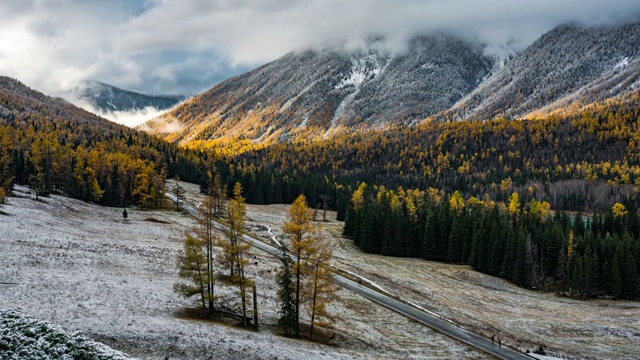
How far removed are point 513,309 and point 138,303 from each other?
54.7 metres

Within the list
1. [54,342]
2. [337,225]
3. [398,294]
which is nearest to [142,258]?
[398,294]

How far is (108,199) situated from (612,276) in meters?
108

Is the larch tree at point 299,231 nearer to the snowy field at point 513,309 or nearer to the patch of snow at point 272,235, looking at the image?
the snowy field at point 513,309

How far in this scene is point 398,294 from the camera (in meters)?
65.4

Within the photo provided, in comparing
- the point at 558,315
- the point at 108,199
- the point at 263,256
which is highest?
the point at 108,199

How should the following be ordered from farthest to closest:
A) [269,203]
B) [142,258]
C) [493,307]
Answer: [269,203] < [493,307] < [142,258]

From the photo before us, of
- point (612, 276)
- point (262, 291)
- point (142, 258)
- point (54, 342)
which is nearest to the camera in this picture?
point (54, 342)

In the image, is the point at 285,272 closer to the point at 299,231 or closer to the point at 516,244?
the point at 299,231

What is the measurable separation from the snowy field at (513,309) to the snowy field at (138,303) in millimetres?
10513

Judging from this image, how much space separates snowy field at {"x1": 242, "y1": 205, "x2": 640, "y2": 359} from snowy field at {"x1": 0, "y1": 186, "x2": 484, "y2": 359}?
10.5 metres

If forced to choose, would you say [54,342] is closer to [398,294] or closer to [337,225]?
[398,294]

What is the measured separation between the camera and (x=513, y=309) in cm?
7006

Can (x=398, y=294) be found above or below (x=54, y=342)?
below

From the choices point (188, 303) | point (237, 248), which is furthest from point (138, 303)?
point (237, 248)
